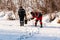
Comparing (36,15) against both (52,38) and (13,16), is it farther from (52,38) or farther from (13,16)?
(13,16)

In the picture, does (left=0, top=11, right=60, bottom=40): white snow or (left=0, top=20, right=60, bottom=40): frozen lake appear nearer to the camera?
(left=0, top=20, right=60, bottom=40): frozen lake

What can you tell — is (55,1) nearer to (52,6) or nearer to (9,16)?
(52,6)

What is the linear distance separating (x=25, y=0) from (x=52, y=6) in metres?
3.91

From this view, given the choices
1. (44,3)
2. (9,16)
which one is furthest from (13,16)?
(44,3)

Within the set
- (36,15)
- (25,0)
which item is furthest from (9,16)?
(36,15)

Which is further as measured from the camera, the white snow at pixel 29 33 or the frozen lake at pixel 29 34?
the white snow at pixel 29 33

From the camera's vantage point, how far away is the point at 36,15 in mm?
17781

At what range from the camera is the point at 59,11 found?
1195 inches

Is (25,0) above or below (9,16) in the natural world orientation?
above

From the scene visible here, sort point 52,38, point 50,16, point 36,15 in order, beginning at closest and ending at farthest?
point 52,38, point 36,15, point 50,16

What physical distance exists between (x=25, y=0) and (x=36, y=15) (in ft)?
46.6

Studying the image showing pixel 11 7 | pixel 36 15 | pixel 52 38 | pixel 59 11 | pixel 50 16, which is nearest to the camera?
pixel 52 38

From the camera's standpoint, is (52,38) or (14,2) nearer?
(52,38)

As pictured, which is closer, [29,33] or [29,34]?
[29,34]
